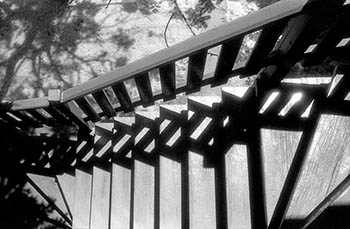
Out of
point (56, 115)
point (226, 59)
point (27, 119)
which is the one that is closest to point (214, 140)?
point (226, 59)

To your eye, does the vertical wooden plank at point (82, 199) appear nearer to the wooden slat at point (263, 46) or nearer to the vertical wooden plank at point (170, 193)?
the vertical wooden plank at point (170, 193)

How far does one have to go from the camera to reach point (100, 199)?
12.1ft

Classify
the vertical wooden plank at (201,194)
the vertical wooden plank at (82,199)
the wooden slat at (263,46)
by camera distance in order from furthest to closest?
the vertical wooden plank at (82,199) → the vertical wooden plank at (201,194) → the wooden slat at (263,46)

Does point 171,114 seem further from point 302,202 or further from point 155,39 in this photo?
point 302,202

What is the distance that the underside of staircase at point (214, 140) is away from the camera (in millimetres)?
1281

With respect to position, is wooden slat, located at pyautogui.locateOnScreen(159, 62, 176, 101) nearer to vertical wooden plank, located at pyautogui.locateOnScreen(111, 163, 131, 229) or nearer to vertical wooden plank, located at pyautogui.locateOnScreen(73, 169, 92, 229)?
vertical wooden plank, located at pyautogui.locateOnScreen(111, 163, 131, 229)

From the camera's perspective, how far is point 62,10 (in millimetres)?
5227

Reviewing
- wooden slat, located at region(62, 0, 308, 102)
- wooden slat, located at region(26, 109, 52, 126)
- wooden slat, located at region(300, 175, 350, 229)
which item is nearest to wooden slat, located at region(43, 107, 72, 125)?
wooden slat, located at region(26, 109, 52, 126)

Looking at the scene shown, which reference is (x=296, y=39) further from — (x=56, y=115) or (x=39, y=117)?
(x=39, y=117)

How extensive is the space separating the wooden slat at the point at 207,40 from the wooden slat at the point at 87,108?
1.13 ft

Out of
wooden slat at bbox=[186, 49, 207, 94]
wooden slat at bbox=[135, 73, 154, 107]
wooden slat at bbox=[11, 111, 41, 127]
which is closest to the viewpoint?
wooden slat at bbox=[186, 49, 207, 94]

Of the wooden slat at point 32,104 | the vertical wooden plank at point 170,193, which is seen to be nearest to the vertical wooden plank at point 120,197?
the vertical wooden plank at point 170,193

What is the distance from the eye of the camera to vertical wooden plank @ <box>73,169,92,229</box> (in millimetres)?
3752

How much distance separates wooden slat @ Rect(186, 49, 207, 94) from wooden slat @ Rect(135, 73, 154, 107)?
0.98ft
